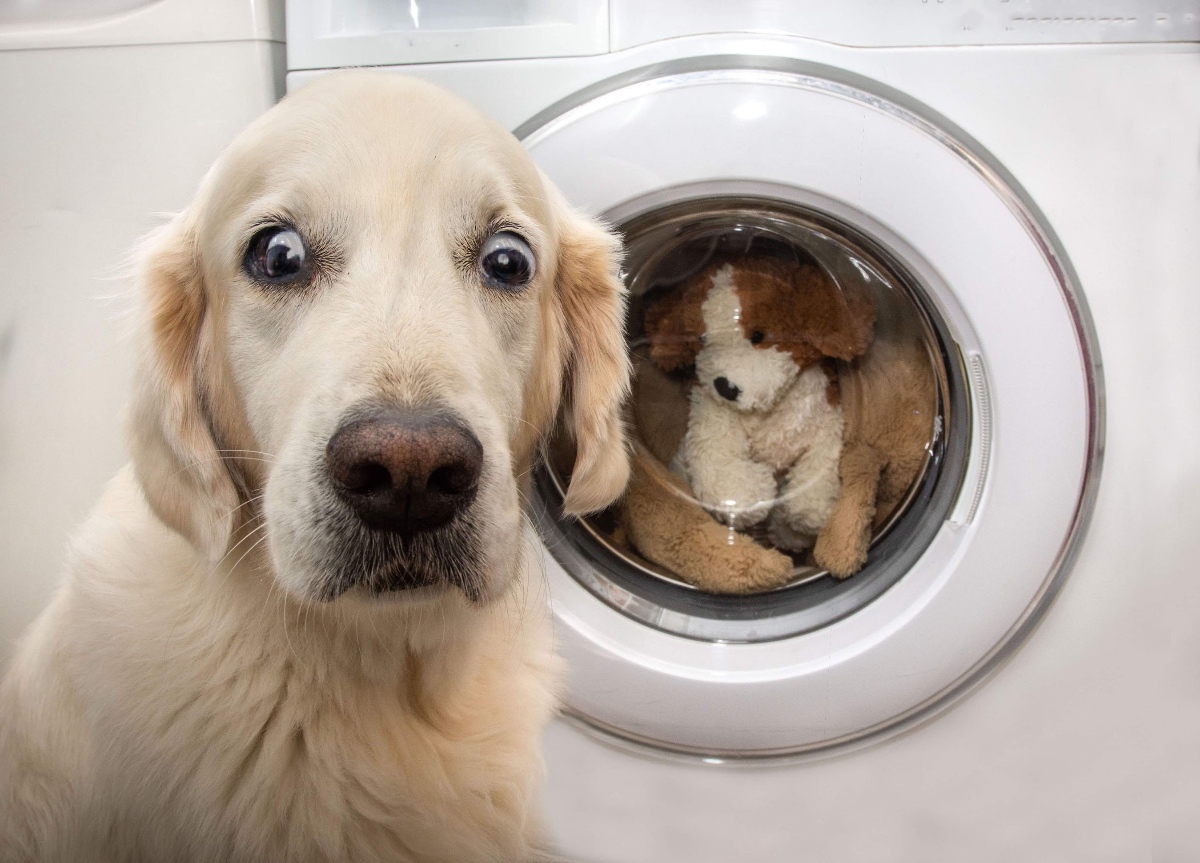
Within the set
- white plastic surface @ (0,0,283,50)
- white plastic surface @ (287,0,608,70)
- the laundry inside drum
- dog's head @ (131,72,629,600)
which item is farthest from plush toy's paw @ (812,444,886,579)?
white plastic surface @ (0,0,283,50)

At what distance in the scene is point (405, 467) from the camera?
1.50ft

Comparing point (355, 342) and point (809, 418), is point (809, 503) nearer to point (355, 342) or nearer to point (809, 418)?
point (809, 418)

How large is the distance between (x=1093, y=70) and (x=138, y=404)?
83 centimetres

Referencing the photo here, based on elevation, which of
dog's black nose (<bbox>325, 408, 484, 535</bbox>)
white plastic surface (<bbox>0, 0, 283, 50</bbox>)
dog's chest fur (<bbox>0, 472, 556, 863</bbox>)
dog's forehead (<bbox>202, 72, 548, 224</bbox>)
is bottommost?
dog's chest fur (<bbox>0, 472, 556, 863</bbox>)

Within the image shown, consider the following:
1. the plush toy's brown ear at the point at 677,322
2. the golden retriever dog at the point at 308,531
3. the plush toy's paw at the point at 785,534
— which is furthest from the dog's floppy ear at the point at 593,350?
the plush toy's paw at the point at 785,534

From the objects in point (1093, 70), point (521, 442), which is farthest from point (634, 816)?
point (1093, 70)

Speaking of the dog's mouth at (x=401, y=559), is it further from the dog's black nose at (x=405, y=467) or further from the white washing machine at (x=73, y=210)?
the white washing machine at (x=73, y=210)

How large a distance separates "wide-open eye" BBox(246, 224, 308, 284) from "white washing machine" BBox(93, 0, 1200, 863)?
0.26 meters

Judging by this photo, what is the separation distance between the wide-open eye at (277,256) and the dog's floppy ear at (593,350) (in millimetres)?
213

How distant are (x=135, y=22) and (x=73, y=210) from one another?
17 cm

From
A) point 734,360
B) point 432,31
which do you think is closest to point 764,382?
point 734,360

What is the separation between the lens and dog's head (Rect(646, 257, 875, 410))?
857mm

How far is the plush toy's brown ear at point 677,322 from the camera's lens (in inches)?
34.2

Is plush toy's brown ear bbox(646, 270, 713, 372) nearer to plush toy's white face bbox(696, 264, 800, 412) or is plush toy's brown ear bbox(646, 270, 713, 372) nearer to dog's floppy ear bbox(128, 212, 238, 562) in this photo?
plush toy's white face bbox(696, 264, 800, 412)
